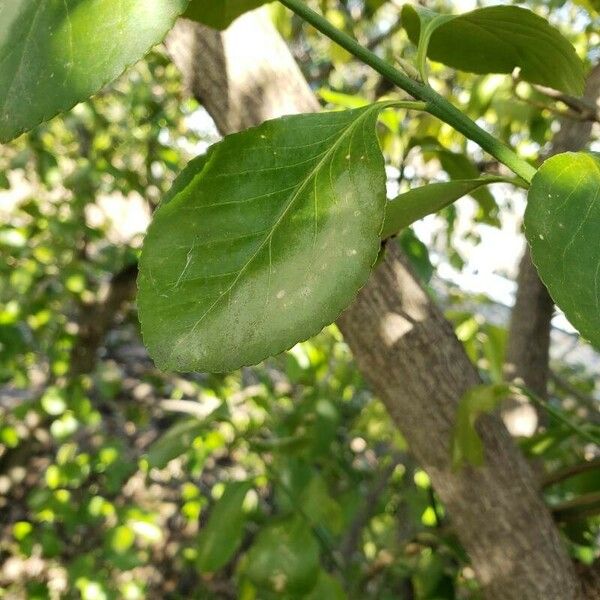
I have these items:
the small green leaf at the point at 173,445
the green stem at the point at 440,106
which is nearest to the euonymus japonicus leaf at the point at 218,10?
the green stem at the point at 440,106

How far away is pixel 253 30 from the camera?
27.3 inches

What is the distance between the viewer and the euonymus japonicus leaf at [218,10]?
0.42 meters

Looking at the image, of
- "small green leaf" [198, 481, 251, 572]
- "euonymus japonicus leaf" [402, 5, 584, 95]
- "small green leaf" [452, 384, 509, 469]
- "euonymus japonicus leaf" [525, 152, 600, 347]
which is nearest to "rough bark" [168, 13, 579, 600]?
"small green leaf" [452, 384, 509, 469]

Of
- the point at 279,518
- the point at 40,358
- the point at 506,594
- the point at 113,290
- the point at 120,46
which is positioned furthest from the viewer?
the point at 40,358

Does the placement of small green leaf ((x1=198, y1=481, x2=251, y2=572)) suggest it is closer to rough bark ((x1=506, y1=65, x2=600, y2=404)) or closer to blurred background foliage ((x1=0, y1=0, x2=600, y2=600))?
blurred background foliage ((x1=0, y1=0, x2=600, y2=600))

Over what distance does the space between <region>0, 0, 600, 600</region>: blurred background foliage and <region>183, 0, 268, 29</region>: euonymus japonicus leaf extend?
1.15ft

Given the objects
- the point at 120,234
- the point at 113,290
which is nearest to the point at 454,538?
the point at 113,290

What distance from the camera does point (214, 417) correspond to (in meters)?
1.02

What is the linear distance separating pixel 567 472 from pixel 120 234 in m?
1.84

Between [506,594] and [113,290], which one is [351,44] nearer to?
[506,594]

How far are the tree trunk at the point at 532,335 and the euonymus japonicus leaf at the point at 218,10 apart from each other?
0.70 meters

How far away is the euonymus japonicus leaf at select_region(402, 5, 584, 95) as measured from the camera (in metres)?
0.41

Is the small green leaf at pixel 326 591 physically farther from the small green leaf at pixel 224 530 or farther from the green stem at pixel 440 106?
the green stem at pixel 440 106

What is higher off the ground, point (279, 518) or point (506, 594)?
point (506, 594)
